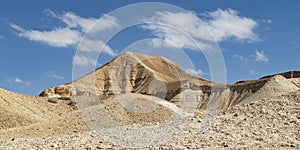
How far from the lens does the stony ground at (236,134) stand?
11047mm

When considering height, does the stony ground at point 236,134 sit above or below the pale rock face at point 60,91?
below

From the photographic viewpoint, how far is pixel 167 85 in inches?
3044

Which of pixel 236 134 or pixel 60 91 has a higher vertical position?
pixel 60 91

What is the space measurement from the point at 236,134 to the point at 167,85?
2572 inches

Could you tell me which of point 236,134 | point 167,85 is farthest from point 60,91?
point 236,134

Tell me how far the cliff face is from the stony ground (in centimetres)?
3656

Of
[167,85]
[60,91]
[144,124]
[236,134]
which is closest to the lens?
[236,134]

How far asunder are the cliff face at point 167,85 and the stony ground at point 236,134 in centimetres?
3656

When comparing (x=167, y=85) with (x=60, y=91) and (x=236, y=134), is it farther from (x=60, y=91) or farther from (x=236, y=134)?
(x=236, y=134)

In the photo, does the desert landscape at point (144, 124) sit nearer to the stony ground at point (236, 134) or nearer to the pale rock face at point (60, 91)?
the stony ground at point (236, 134)

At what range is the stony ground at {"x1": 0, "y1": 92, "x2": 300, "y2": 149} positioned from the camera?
435 inches

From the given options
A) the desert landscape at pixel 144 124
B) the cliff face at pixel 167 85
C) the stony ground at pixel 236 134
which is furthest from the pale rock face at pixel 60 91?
the stony ground at pixel 236 134

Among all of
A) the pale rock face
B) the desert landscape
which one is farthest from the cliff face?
the desert landscape

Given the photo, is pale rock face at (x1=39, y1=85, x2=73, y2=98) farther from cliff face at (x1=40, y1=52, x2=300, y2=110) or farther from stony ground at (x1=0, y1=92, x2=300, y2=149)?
stony ground at (x1=0, y1=92, x2=300, y2=149)
